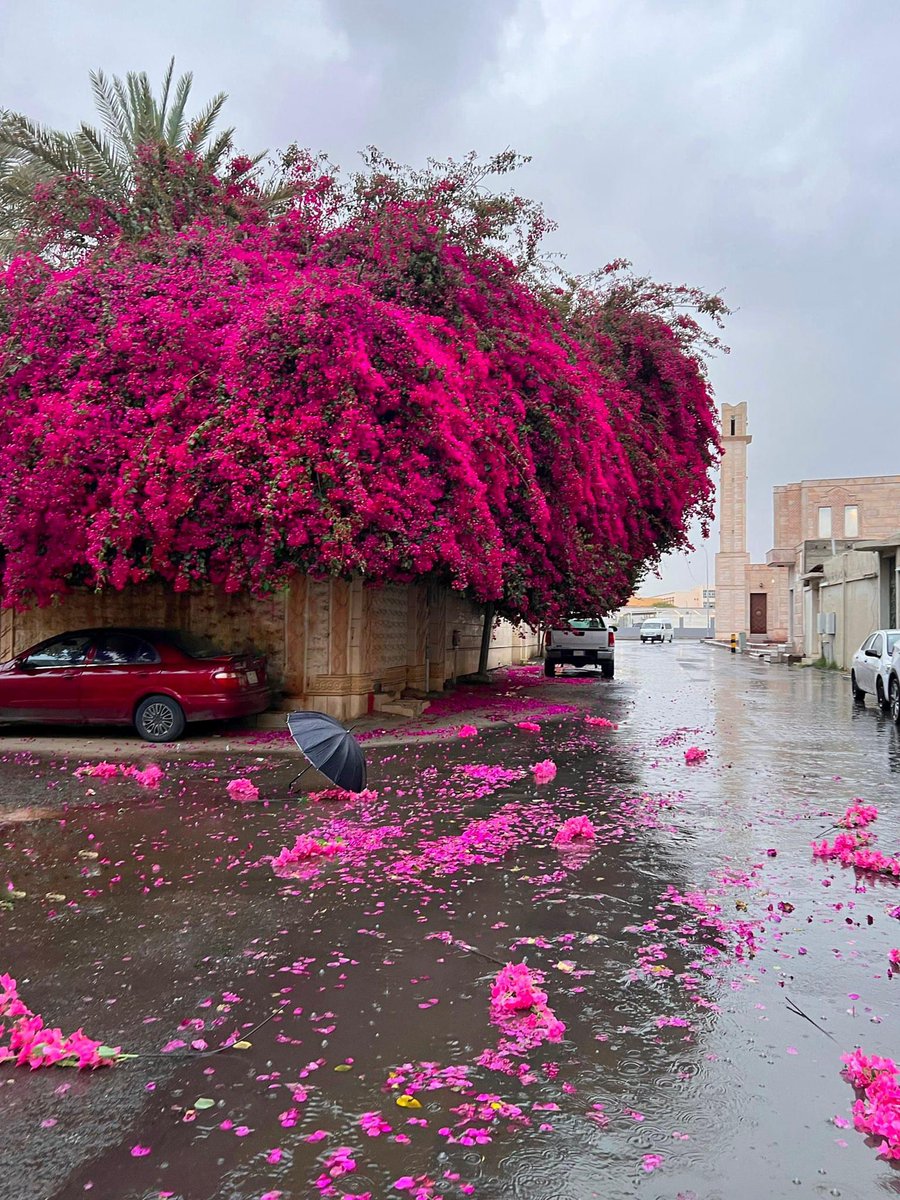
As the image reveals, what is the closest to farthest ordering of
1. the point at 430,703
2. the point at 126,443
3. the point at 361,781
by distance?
the point at 361,781 → the point at 126,443 → the point at 430,703

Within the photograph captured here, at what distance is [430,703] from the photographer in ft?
57.1

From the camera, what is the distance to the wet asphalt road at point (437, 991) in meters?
2.88

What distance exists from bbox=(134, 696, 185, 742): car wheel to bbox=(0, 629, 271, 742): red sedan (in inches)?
0.5

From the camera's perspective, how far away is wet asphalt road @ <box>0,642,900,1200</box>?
288cm

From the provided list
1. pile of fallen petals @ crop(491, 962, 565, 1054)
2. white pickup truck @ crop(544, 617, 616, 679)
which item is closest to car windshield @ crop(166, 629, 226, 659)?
pile of fallen petals @ crop(491, 962, 565, 1054)

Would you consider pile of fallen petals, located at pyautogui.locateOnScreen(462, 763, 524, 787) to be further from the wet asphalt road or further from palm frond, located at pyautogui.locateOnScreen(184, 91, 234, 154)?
palm frond, located at pyautogui.locateOnScreen(184, 91, 234, 154)

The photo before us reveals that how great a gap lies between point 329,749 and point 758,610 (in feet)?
198

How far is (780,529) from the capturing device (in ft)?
195

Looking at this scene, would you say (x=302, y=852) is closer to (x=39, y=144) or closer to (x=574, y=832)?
(x=574, y=832)

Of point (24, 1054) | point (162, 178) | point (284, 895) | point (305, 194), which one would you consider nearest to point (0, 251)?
point (162, 178)

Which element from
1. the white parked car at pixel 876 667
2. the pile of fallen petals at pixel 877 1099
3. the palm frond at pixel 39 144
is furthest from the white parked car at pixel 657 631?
the pile of fallen petals at pixel 877 1099

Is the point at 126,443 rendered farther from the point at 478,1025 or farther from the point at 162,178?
the point at 478,1025

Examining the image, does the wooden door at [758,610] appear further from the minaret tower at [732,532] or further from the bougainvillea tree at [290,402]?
the bougainvillea tree at [290,402]

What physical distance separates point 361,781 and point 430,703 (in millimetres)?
9535
